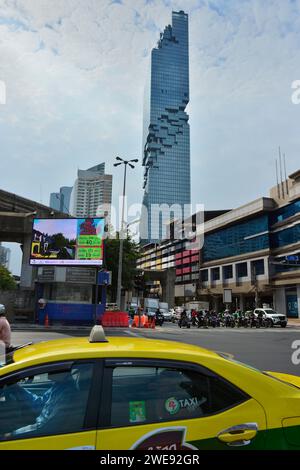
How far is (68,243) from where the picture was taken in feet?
85.1

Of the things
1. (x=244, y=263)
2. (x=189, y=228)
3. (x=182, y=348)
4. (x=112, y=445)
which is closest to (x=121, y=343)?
(x=182, y=348)

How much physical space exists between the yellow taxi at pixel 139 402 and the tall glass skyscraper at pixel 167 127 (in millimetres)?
71379

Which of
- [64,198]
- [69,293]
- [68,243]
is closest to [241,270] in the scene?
[64,198]

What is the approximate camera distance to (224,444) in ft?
7.41

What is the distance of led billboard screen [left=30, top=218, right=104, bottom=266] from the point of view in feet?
84.1

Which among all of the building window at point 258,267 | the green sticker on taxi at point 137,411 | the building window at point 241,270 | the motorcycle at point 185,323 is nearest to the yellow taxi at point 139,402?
the green sticker on taxi at point 137,411

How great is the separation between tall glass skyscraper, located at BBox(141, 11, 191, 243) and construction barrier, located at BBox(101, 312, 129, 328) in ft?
160

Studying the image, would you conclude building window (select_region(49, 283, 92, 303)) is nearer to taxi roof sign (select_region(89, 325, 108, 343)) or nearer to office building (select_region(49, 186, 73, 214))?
office building (select_region(49, 186, 73, 214))

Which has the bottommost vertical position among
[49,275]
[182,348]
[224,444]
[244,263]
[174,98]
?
[224,444]

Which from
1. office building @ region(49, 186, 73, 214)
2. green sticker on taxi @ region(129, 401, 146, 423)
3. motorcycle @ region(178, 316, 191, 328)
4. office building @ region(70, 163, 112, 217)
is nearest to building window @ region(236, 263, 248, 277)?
office building @ region(70, 163, 112, 217)

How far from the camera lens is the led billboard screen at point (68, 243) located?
84.1ft

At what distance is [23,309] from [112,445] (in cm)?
2723

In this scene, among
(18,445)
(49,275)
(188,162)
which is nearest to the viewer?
(18,445)

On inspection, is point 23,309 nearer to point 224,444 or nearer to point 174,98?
point 224,444
